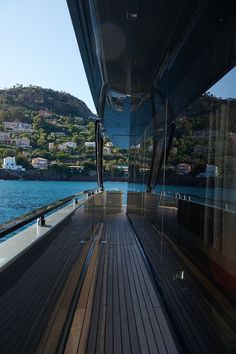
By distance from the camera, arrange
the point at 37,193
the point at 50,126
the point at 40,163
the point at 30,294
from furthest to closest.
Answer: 1. the point at 37,193
2. the point at 50,126
3. the point at 40,163
4. the point at 30,294

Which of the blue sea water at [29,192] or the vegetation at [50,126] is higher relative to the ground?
the vegetation at [50,126]

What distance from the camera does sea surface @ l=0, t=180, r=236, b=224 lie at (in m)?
1.55

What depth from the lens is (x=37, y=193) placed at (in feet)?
30.2

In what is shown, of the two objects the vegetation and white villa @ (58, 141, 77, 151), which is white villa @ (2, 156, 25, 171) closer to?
the vegetation

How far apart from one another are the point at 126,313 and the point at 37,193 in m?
7.24

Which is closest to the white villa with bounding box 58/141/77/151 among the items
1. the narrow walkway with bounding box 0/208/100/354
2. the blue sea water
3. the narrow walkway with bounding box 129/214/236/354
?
the blue sea water

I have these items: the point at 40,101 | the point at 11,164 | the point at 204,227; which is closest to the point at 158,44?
the point at 204,227

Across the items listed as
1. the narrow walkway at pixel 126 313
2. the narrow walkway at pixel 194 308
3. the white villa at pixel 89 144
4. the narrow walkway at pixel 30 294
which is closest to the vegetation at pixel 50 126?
the white villa at pixel 89 144

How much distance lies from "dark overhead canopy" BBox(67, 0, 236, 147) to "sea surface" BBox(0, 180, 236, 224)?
1.84 feet

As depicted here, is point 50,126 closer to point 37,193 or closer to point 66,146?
point 66,146

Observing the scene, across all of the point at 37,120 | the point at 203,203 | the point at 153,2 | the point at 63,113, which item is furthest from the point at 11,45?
the point at 63,113

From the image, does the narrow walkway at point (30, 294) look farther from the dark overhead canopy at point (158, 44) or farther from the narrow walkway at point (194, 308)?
the dark overhead canopy at point (158, 44)

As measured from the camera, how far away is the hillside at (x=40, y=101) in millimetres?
6290

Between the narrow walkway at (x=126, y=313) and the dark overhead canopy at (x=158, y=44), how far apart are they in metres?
1.53
